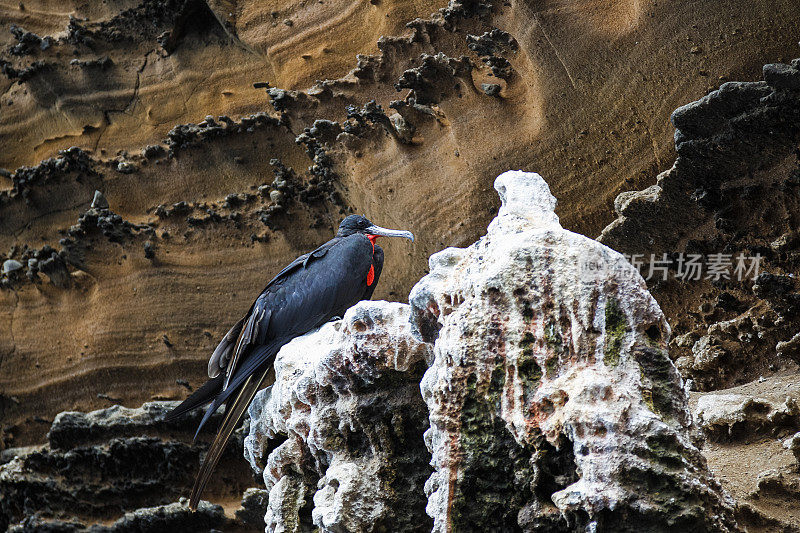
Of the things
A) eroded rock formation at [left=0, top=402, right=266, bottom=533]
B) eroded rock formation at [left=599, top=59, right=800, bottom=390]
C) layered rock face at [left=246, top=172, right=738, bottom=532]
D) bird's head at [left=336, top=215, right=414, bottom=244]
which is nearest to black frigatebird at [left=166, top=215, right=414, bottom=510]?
bird's head at [left=336, top=215, right=414, bottom=244]

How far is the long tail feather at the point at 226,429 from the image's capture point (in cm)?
340

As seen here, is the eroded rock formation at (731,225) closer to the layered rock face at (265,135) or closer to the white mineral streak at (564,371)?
the layered rock face at (265,135)

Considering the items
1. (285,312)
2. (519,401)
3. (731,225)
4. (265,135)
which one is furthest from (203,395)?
(731,225)

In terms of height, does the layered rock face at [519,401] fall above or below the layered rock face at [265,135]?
below

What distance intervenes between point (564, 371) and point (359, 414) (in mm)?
815

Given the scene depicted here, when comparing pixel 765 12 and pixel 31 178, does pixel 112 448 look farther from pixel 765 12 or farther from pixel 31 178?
pixel 765 12

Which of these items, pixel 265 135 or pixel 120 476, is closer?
pixel 265 135

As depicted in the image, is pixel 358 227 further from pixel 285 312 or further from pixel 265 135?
pixel 265 135

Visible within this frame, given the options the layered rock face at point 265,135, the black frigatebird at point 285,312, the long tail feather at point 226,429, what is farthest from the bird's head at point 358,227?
the long tail feather at point 226,429

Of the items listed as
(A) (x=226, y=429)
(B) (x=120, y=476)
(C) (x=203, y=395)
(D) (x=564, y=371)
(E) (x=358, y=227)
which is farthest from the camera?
(B) (x=120, y=476)

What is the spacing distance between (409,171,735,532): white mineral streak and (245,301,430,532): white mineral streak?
0.36m

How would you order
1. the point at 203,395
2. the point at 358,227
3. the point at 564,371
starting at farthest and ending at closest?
the point at 358,227 < the point at 203,395 < the point at 564,371

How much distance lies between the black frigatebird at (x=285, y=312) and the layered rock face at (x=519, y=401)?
0.72 metres

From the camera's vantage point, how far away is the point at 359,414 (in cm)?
265
